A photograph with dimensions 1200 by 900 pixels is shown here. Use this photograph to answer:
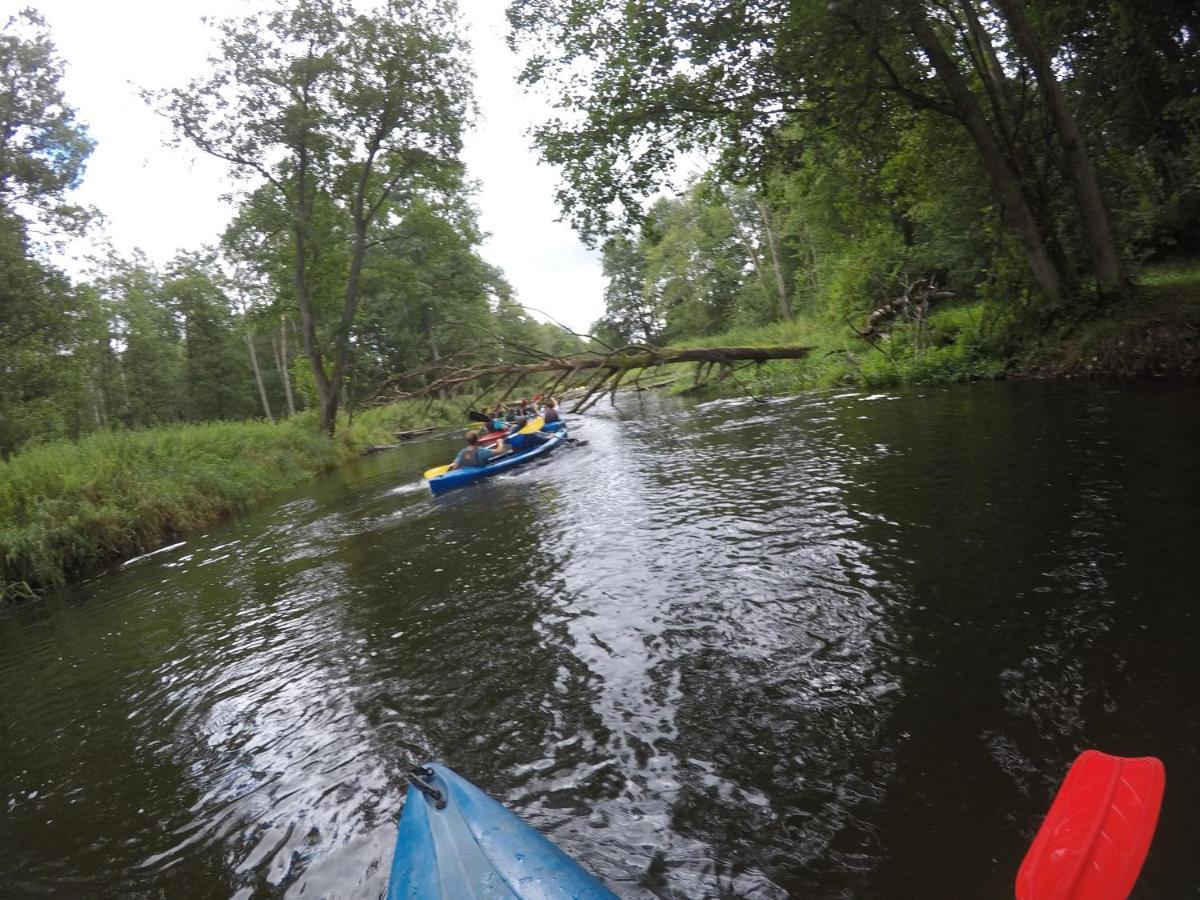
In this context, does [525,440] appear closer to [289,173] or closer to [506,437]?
[506,437]

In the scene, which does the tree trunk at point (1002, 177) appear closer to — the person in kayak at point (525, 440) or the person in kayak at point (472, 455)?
the person in kayak at point (525, 440)

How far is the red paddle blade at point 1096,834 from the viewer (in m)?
1.95

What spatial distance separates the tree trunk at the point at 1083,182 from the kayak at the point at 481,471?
1071 cm

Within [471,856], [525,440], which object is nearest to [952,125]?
[525,440]

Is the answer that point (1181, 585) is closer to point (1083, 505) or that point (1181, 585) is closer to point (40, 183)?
point (1083, 505)

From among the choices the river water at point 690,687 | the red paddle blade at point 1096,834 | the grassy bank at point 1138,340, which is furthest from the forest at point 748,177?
the red paddle blade at point 1096,834

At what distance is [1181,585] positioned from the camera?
386 centimetres

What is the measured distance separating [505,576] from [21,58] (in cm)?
2292

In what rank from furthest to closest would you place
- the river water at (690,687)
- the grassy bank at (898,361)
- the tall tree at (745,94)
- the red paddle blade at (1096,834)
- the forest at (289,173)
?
1. the forest at (289,173)
2. the grassy bank at (898,361)
3. the tall tree at (745,94)
4. the river water at (690,687)
5. the red paddle blade at (1096,834)

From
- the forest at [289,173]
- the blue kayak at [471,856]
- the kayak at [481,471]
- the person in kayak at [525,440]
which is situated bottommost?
the blue kayak at [471,856]

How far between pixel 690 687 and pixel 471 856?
191cm

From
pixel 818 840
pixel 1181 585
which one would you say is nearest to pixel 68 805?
pixel 818 840

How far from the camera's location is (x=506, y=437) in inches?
540

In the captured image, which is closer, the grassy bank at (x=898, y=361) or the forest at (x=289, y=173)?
the grassy bank at (x=898, y=361)
